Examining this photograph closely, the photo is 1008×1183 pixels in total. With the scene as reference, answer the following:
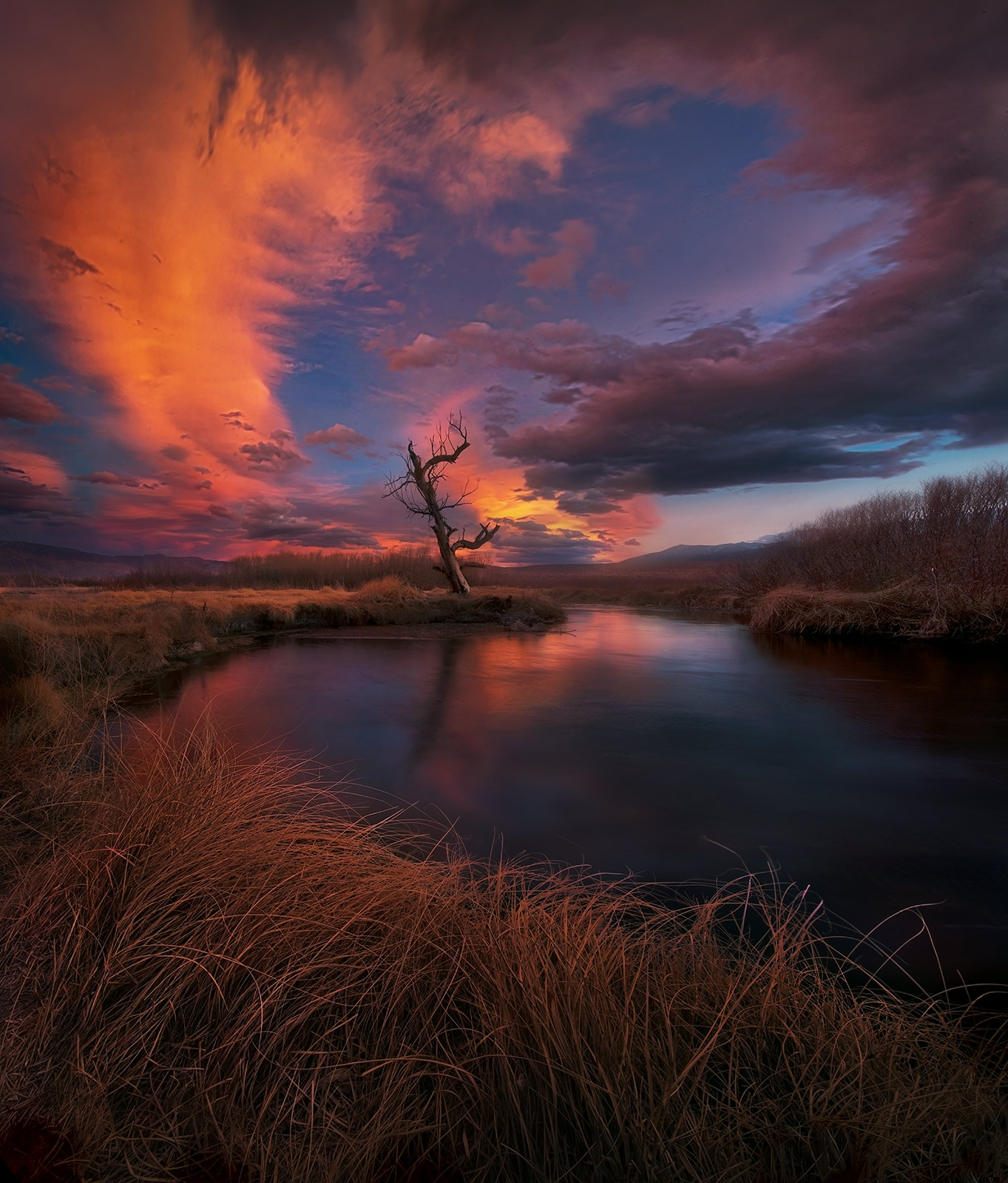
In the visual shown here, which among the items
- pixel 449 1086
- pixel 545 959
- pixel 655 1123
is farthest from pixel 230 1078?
pixel 655 1123

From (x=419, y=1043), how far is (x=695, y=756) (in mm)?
4809

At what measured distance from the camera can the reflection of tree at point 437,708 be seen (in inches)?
244

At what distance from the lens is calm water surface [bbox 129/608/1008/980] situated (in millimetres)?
3594

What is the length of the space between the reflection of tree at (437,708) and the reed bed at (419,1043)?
342 cm

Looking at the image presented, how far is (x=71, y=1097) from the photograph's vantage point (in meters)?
1.62

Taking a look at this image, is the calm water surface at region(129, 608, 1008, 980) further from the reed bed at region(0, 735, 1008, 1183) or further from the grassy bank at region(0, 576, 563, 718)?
the reed bed at region(0, 735, 1008, 1183)

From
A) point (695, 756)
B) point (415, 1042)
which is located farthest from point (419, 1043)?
point (695, 756)

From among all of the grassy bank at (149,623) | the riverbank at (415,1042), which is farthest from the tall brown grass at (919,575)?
the riverbank at (415,1042)

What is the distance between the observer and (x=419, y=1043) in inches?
68.5

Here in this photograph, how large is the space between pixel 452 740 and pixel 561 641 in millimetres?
9333

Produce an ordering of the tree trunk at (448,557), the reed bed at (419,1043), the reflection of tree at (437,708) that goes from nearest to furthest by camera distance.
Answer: the reed bed at (419,1043)
the reflection of tree at (437,708)
the tree trunk at (448,557)

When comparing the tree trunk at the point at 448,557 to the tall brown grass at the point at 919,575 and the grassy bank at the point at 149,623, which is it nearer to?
the grassy bank at the point at 149,623

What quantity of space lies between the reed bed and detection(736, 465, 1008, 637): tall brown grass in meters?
14.8

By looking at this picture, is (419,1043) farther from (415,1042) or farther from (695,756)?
(695,756)
